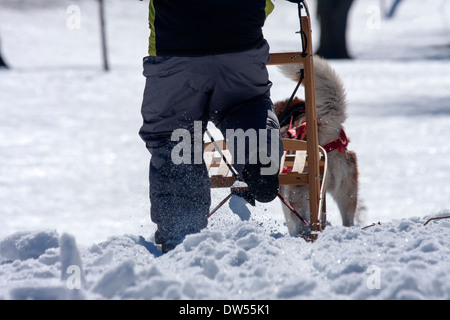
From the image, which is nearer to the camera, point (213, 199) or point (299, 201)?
point (299, 201)

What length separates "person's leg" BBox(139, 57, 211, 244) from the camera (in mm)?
2834

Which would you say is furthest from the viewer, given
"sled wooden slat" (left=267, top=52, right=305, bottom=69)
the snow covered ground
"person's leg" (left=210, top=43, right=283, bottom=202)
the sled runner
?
"sled wooden slat" (left=267, top=52, right=305, bottom=69)

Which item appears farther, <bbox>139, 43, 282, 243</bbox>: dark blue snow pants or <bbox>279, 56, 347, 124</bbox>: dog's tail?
<bbox>279, 56, 347, 124</bbox>: dog's tail

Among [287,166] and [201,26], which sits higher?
[201,26]

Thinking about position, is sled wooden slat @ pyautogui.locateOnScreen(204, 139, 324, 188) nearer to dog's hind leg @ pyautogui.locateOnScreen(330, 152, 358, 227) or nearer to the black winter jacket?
dog's hind leg @ pyautogui.locateOnScreen(330, 152, 358, 227)

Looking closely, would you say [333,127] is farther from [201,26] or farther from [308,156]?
[201,26]

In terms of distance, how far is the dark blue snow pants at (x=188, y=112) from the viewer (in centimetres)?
281

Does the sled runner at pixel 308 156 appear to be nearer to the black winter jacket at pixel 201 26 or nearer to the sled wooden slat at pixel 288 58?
the sled wooden slat at pixel 288 58

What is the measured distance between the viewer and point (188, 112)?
287 centimetres

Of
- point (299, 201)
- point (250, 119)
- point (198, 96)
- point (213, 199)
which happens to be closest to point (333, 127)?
point (299, 201)

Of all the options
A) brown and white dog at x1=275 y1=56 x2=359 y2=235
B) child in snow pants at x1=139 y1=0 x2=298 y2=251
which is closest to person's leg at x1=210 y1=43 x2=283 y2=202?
child in snow pants at x1=139 y1=0 x2=298 y2=251

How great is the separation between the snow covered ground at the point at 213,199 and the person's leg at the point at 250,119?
0.22 metres

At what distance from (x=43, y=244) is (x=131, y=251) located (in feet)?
1.38

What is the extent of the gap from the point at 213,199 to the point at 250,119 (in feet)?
4.19
